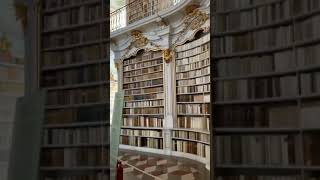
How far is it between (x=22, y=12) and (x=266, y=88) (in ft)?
4.05

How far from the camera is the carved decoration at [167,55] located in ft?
15.7

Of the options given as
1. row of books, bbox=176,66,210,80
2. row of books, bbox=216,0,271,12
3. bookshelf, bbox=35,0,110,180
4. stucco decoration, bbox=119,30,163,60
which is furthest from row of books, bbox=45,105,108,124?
stucco decoration, bbox=119,30,163,60

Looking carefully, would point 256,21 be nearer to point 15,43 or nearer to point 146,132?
point 15,43

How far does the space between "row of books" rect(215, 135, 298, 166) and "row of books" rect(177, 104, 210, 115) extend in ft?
4.00

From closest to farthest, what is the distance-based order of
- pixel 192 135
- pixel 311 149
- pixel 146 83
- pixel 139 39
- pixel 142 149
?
1. pixel 311 149
2. pixel 192 135
3. pixel 142 149
4. pixel 146 83
5. pixel 139 39

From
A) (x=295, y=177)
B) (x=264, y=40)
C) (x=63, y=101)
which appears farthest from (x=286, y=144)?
(x=63, y=101)

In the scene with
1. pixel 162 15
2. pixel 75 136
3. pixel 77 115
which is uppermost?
pixel 162 15

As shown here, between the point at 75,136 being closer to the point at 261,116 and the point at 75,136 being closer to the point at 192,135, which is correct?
the point at 261,116

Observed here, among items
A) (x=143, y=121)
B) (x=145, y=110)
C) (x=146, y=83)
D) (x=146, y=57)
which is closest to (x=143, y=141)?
(x=143, y=121)

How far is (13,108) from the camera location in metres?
1.34

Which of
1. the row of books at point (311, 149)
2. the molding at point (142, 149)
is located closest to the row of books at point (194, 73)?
the molding at point (142, 149)

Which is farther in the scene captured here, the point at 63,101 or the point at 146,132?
the point at 146,132

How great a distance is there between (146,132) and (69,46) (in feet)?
9.43

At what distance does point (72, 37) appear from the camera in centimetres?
141
